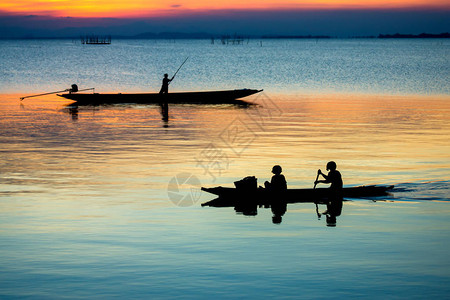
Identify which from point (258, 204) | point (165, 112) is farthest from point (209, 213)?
point (165, 112)

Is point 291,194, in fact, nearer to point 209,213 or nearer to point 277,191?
point 277,191

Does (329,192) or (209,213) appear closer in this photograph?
(209,213)

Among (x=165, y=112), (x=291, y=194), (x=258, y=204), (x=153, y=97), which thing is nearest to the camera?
(x=258, y=204)

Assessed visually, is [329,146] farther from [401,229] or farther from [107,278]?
[107,278]

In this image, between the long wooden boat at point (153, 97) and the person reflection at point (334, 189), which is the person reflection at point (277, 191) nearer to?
the person reflection at point (334, 189)

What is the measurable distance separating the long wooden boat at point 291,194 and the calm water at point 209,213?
0.24 m

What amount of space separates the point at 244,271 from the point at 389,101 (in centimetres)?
3298

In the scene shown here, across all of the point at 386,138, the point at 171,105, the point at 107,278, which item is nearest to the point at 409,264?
the point at 107,278

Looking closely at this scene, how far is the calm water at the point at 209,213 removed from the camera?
9.32 meters

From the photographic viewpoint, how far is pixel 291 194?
14211 millimetres

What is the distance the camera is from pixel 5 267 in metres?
9.95

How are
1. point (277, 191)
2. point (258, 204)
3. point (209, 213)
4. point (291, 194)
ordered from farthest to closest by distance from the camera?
point (291, 194)
point (258, 204)
point (277, 191)
point (209, 213)

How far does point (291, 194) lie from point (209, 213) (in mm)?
2005

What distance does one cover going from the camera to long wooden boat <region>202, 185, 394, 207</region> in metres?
14.0
